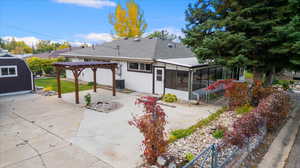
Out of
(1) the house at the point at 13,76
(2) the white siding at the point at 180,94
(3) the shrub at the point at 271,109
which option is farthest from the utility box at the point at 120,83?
(3) the shrub at the point at 271,109

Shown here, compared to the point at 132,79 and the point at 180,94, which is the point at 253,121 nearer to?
the point at 180,94

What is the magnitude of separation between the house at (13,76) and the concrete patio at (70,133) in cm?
165

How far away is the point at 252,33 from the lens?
963 cm

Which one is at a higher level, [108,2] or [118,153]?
[108,2]

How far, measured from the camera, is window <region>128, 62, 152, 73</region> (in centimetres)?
1272

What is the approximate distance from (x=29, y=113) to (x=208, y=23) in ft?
34.2

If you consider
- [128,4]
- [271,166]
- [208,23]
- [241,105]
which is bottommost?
[271,166]

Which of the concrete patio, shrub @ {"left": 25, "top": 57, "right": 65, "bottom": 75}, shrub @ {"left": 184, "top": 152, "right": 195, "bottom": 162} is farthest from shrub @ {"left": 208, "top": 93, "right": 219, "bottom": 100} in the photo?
shrub @ {"left": 25, "top": 57, "right": 65, "bottom": 75}

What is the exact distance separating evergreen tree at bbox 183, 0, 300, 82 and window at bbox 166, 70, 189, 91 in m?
1.51

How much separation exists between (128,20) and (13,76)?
1936 cm

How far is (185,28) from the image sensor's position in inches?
467

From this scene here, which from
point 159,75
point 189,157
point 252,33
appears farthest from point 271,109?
point 159,75

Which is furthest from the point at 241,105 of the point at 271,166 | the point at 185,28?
the point at 185,28

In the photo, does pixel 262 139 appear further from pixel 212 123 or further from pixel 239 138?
pixel 239 138
